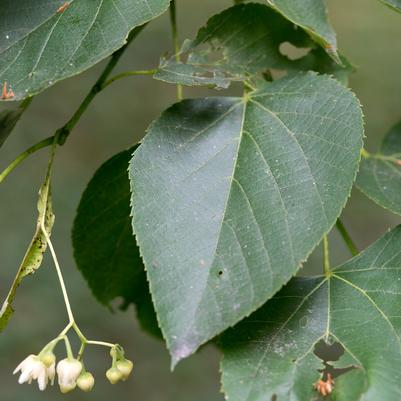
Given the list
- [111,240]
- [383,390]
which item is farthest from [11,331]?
[383,390]

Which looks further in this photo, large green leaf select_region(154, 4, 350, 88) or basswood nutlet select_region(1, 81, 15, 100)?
large green leaf select_region(154, 4, 350, 88)

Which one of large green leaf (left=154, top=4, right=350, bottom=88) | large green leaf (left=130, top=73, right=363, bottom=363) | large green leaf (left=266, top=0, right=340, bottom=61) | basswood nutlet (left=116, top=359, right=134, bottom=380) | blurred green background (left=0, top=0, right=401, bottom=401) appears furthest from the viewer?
blurred green background (left=0, top=0, right=401, bottom=401)

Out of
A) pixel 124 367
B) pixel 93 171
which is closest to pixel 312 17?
pixel 124 367

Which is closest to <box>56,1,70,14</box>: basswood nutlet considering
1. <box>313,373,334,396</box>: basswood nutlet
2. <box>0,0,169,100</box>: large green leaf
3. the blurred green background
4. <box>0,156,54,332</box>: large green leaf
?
<box>0,0,169,100</box>: large green leaf

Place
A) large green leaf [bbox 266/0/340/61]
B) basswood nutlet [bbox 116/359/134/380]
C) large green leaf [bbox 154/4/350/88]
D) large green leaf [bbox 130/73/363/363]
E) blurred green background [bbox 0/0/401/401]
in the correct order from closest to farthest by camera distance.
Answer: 1. large green leaf [bbox 130/73/363/363]
2. basswood nutlet [bbox 116/359/134/380]
3. large green leaf [bbox 266/0/340/61]
4. large green leaf [bbox 154/4/350/88]
5. blurred green background [bbox 0/0/401/401]

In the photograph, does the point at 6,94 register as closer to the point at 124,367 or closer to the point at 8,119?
the point at 8,119

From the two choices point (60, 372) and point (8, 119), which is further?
point (8, 119)

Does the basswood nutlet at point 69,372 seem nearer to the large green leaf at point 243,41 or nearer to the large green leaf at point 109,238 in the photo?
the large green leaf at point 109,238

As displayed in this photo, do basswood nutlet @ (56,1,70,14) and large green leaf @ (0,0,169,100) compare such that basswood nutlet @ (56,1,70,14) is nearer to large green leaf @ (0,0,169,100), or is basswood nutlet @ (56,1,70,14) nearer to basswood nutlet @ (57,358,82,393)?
large green leaf @ (0,0,169,100)
